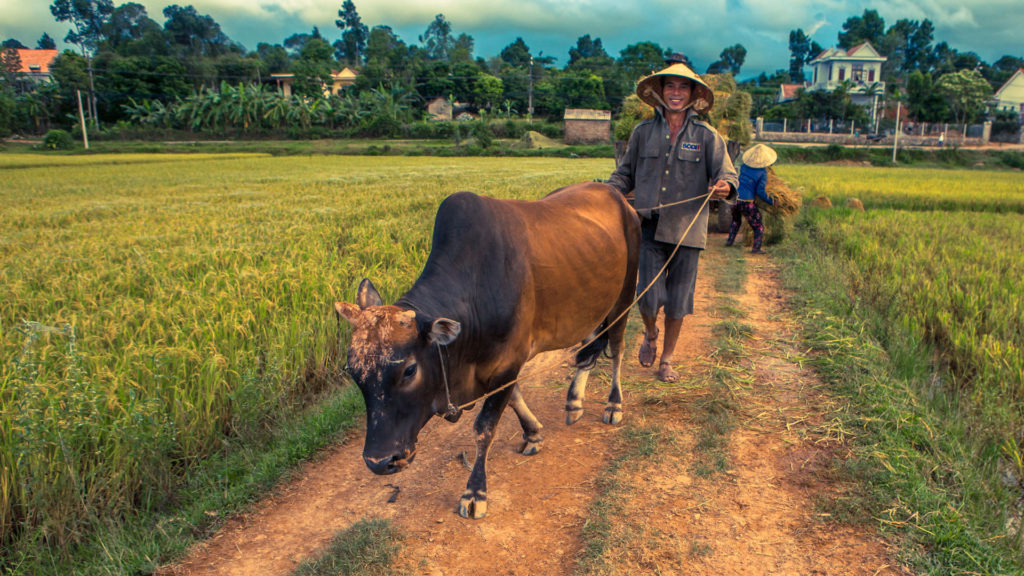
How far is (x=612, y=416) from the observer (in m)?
3.76

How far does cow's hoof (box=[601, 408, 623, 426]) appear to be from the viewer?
3758mm

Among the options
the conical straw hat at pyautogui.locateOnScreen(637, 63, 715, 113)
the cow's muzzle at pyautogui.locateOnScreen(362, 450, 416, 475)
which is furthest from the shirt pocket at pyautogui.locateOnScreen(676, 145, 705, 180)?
the cow's muzzle at pyautogui.locateOnScreen(362, 450, 416, 475)

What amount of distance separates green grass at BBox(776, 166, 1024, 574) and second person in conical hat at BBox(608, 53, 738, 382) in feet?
3.81

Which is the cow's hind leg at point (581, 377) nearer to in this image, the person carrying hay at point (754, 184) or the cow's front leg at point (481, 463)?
the cow's front leg at point (481, 463)

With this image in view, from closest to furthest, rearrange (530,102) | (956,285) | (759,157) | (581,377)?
(581,377), (956,285), (759,157), (530,102)

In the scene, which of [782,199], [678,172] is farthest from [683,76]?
[782,199]

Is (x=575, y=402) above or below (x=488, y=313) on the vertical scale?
below

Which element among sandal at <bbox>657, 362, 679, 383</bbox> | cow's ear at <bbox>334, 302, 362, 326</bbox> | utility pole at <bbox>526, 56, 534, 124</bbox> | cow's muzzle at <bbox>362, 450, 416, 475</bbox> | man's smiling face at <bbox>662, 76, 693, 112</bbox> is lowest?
sandal at <bbox>657, 362, 679, 383</bbox>

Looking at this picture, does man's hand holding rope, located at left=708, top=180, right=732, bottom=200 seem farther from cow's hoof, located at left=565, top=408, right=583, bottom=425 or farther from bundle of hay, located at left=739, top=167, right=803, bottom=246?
bundle of hay, located at left=739, top=167, right=803, bottom=246

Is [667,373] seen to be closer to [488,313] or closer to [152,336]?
[488,313]

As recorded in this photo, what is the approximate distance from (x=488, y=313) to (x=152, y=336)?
2549mm

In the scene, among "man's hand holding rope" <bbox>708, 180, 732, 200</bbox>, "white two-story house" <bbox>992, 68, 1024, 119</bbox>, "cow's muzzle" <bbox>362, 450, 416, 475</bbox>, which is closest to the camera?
"cow's muzzle" <bbox>362, 450, 416, 475</bbox>

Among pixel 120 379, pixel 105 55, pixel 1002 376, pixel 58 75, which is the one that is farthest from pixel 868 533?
pixel 105 55

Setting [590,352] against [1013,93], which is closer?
[590,352]
